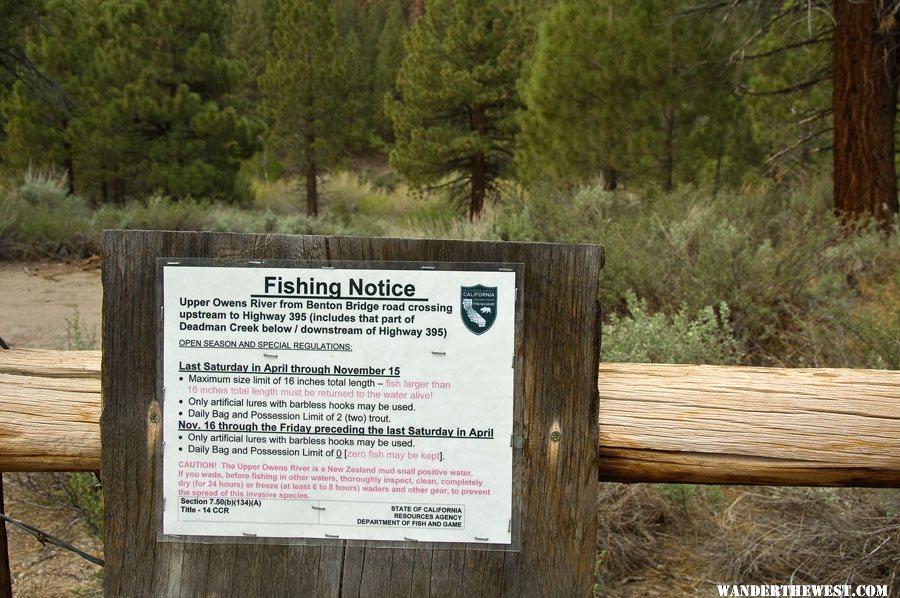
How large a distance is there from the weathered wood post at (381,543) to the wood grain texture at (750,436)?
0.14m

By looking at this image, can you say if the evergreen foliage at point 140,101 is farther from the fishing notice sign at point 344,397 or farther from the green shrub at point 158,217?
the fishing notice sign at point 344,397

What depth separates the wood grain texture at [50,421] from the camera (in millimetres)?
1727

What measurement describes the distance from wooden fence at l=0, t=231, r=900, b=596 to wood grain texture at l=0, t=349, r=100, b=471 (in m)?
0.01

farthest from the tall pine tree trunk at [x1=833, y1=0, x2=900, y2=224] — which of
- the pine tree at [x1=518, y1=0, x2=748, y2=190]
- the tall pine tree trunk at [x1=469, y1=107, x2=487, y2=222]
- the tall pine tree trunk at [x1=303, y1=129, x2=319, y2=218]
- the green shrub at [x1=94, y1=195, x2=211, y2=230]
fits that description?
the tall pine tree trunk at [x1=303, y1=129, x2=319, y2=218]

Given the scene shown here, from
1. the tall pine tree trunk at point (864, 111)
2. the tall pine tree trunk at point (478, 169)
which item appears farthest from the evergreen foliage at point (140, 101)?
the tall pine tree trunk at point (864, 111)

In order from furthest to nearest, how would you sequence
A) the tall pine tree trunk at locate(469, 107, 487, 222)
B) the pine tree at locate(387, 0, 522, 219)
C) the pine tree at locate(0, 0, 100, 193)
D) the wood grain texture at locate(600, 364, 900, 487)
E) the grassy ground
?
the tall pine tree trunk at locate(469, 107, 487, 222), the pine tree at locate(387, 0, 522, 219), the pine tree at locate(0, 0, 100, 193), the grassy ground, the wood grain texture at locate(600, 364, 900, 487)

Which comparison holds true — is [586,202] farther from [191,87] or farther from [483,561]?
[191,87]

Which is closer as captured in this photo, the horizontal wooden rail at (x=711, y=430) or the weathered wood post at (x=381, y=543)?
the weathered wood post at (x=381, y=543)

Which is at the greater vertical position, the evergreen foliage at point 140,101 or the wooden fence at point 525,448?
the evergreen foliage at point 140,101

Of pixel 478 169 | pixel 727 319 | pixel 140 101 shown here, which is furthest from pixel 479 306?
pixel 478 169

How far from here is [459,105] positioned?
18.3 meters

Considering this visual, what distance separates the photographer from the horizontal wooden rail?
170 cm

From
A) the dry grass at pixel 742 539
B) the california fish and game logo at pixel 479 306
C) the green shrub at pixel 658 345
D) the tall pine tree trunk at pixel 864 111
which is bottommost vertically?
the dry grass at pixel 742 539

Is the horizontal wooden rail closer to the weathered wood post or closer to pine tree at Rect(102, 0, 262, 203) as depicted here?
the weathered wood post
